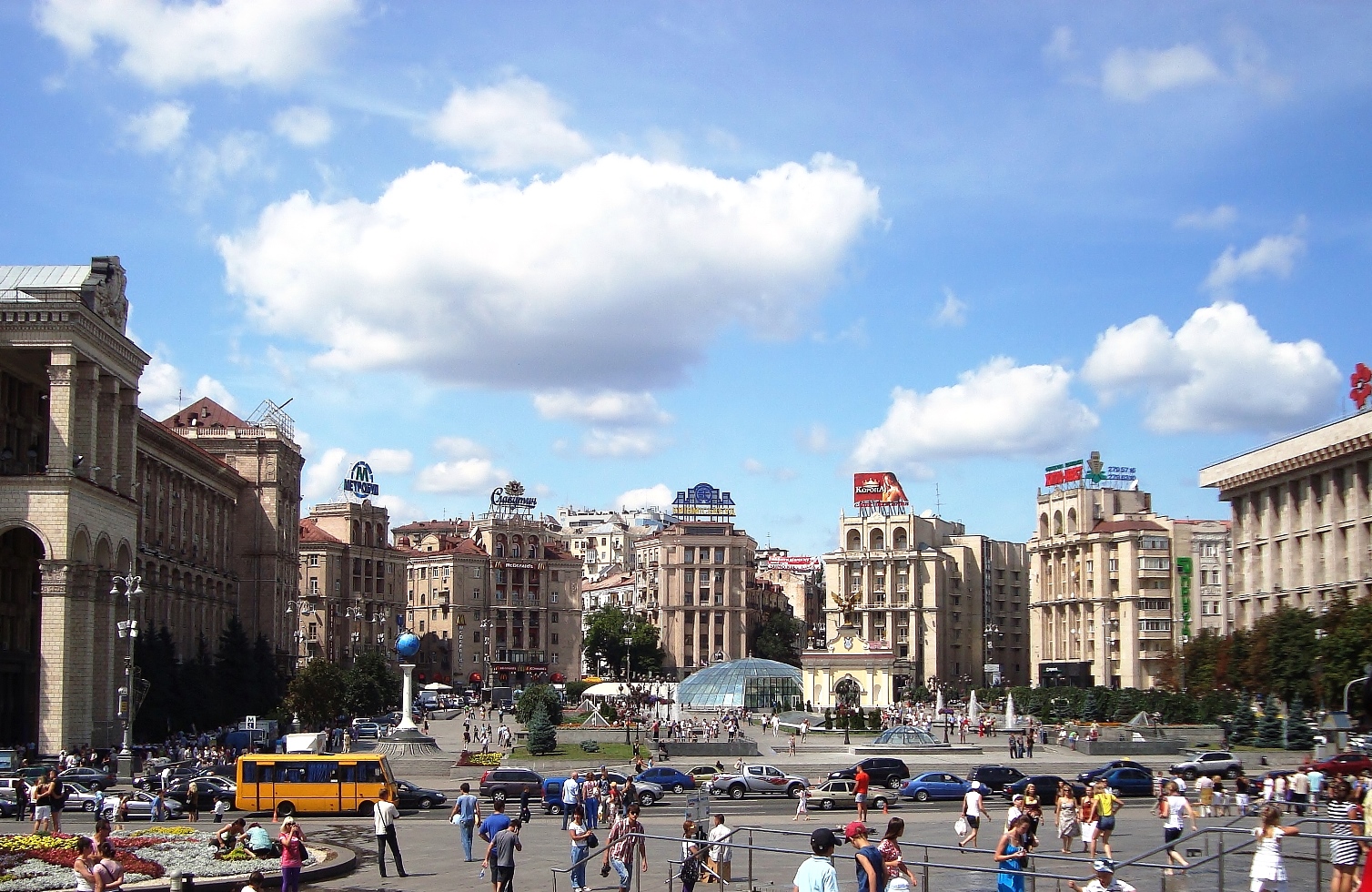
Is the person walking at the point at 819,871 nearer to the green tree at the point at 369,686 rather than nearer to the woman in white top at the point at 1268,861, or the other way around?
the woman in white top at the point at 1268,861

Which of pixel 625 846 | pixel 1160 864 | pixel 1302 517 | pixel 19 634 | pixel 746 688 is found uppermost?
pixel 1302 517

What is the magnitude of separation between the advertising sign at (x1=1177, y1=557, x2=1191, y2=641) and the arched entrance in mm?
93391

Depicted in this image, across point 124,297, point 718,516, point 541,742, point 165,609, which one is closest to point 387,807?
point 541,742

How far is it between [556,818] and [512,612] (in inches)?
4338

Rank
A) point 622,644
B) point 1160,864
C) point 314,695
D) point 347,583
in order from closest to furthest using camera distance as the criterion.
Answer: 1. point 1160,864
2. point 314,695
3. point 347,583
4. point 622,644

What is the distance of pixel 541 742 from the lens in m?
59.2

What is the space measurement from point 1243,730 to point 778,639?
97.4 metres

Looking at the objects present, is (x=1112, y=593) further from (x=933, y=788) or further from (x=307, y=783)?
(x=307, y=783)

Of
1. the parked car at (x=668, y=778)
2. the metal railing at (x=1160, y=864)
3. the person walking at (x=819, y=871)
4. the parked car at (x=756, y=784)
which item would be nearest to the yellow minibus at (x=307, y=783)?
the parked car at (x=668, y=778)

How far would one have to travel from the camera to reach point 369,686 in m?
91.8

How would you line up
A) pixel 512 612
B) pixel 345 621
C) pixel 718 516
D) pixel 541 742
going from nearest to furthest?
pixel 541 742 < pixel 345 621 < pixel 512 612 < pixel 718 516

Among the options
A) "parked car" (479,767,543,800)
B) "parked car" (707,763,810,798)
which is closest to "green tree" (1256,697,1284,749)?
"parked car" (707,763,810,798)

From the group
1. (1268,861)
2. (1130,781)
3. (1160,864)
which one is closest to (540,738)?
(1130,781)

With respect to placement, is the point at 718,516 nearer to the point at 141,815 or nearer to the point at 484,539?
the point at 484,539
